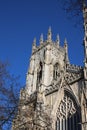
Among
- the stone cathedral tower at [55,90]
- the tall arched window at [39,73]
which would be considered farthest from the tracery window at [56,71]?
the tall arched window at [39,73]

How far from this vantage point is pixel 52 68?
103 feet

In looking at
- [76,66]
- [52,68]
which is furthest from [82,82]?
[52,68]

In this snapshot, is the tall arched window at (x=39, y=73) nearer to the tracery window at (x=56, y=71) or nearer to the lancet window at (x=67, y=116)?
the tracery window at (x=56, y=71)

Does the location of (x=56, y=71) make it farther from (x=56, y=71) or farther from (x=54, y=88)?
(x=54, y=88)

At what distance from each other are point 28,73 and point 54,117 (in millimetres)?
9519

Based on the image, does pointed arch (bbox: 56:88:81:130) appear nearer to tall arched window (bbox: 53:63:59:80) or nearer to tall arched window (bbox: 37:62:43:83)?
tall arched window (bbox: 53:63:59:80)

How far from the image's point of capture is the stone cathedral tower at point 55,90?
20725 mm

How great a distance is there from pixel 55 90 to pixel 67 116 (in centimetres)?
360

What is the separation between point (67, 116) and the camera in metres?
23.1

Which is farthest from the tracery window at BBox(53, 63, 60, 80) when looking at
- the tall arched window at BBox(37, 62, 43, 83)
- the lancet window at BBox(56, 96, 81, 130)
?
the lancet window at BBox(56, 96, 81, 130)

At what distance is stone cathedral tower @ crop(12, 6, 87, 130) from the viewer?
20725mm

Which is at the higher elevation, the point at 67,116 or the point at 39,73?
the point at 39,73

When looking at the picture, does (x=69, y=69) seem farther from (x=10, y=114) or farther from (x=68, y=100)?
(x=10, y=114)

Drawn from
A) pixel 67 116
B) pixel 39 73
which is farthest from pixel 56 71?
pixel 67 116
